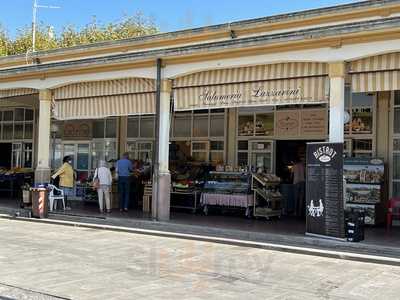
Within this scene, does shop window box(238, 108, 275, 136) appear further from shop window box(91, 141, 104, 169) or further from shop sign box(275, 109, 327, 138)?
shop window box(91, 141, 104, 169)

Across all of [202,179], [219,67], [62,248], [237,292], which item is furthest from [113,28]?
[237,292]

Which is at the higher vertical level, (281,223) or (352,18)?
(352,18)

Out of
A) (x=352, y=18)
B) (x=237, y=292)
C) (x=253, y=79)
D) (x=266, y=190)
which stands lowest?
(x=237, y=292)

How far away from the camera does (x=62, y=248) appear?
35.3 ft

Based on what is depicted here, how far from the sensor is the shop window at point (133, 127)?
20234 mm

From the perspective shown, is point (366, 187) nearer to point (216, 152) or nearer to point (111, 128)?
point (216, 152)

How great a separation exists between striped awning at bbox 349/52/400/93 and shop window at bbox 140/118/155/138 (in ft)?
31.2

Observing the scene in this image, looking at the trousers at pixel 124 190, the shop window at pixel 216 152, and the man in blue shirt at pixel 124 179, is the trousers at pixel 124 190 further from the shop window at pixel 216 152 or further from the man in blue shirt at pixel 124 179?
the shop window at pixel 216 152

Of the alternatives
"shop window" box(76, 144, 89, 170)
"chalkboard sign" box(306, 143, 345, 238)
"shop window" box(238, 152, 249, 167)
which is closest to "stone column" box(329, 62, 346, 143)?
"chalkboard sign" box(306, 143, 345, 238)

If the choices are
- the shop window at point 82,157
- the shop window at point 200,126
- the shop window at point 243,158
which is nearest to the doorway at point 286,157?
the shop window at point 243,158

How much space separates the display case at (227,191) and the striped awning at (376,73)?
185 inches

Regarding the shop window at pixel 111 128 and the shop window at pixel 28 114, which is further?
the shop window at pixel 28 114

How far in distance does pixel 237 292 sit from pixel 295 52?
5.99 metres

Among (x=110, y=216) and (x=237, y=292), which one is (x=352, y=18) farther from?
(x=237, y=292)
